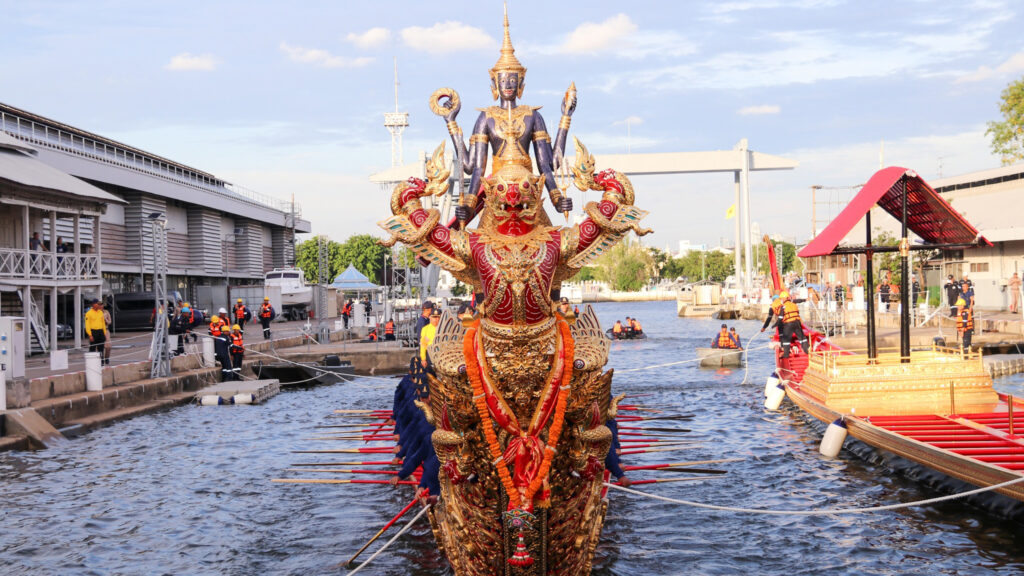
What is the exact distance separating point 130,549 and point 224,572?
5.34ft

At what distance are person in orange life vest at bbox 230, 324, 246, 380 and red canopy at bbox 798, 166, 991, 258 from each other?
16.8 meters

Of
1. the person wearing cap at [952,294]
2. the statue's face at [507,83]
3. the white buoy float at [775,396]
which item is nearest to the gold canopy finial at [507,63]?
the statue's face at [507,83]

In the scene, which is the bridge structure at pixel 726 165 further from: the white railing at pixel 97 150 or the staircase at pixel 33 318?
the staircase at pixel 33 318

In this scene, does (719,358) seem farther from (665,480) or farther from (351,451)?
(665,480)

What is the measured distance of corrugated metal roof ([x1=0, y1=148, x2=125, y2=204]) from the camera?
23016 millimetres

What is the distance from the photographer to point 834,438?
1389 centimetres

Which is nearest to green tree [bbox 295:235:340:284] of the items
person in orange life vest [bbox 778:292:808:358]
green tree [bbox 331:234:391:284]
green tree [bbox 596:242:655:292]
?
green tree [bbox 331:234:391:284]

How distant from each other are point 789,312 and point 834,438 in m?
6.67

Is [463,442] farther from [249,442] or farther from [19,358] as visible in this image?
[19,358]

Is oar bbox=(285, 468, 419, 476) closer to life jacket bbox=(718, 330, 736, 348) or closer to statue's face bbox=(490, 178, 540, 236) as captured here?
statue's face bbox=(490, 178, 540, 236)

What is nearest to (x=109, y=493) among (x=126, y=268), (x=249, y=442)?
(x=249, y=442)

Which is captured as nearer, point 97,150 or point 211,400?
point 211,400

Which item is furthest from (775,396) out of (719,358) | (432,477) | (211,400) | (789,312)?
(211,400)

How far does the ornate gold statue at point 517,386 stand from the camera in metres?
6.85
